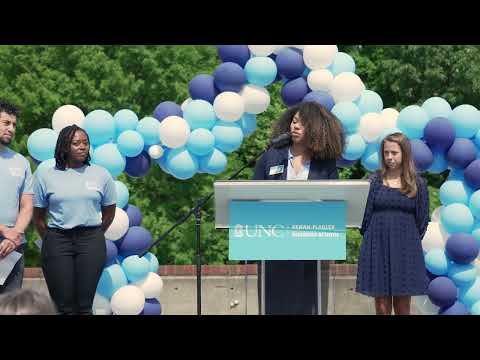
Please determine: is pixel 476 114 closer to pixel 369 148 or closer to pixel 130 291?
pixel 369 148

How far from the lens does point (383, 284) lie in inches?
235

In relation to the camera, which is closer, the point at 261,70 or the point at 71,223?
the point at 71,223

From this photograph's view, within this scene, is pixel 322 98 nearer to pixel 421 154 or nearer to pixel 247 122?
pixel 247 122

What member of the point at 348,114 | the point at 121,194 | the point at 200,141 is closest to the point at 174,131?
the point at 200,141

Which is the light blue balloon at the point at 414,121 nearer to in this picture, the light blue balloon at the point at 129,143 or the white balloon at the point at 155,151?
the white balloon at the point at 155,151

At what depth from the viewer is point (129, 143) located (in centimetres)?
744

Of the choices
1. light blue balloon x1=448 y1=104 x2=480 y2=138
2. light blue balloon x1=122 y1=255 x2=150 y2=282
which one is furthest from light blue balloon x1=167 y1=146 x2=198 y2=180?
light blue balloon x1=448 y1=104 x2=480 y2=138

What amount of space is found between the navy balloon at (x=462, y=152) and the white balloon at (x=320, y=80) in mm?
991

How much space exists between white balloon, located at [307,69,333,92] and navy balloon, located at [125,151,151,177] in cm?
131

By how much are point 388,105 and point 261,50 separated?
10994 mm

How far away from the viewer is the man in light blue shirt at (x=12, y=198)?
229 inches

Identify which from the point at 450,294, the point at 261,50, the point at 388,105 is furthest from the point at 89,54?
the point at 450,294

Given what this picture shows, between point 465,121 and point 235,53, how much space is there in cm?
172

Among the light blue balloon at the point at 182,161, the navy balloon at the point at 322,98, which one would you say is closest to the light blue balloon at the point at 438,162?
the navy balloon at the point at 322,98
